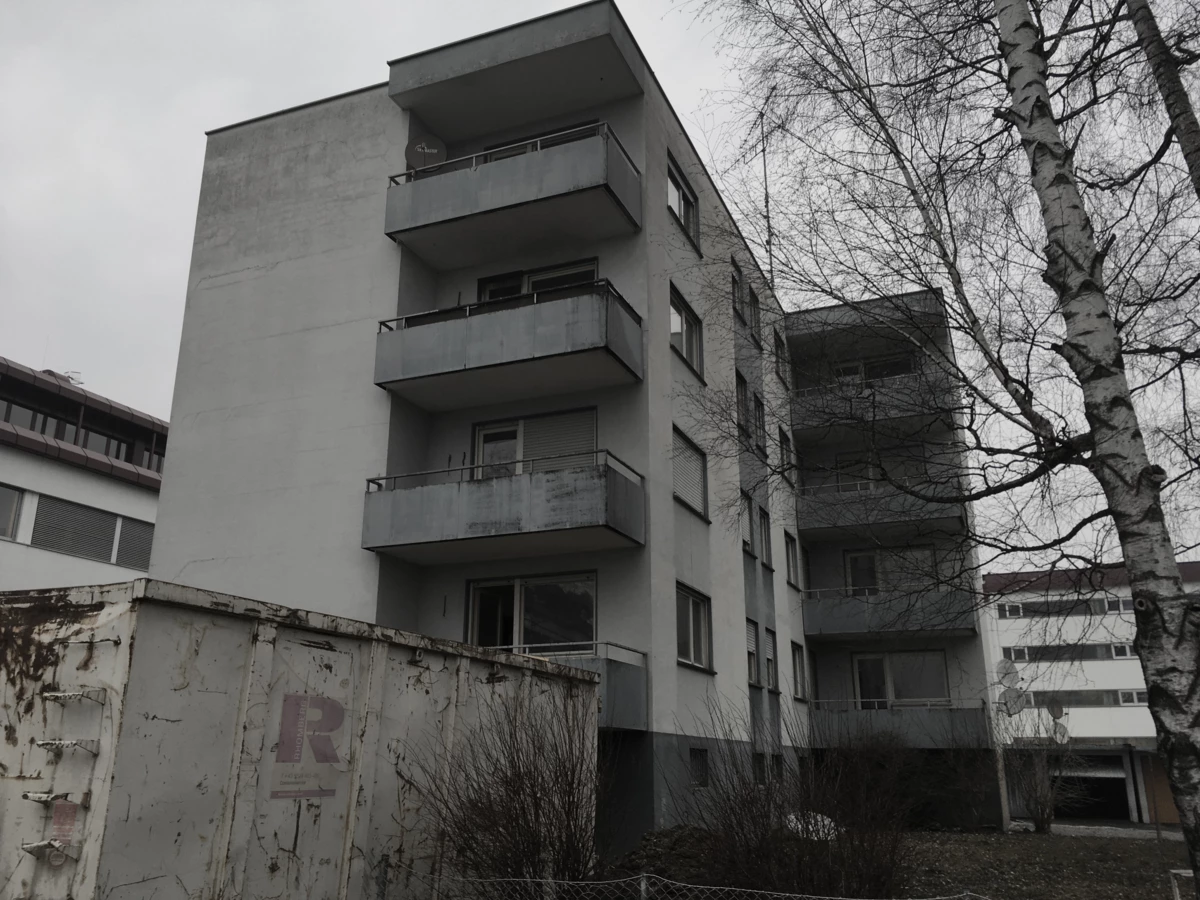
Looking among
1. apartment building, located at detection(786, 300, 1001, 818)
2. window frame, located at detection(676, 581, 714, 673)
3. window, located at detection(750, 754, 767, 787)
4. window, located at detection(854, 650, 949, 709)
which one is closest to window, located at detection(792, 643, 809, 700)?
apartment building, located at detection(786, 300, 1001, 818)

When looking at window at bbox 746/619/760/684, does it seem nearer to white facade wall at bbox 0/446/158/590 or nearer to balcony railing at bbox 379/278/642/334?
balcony railing at bbox 379/278/642/334

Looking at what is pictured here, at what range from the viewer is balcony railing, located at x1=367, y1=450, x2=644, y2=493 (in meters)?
15.8

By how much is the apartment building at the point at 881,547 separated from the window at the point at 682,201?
16.9 feet

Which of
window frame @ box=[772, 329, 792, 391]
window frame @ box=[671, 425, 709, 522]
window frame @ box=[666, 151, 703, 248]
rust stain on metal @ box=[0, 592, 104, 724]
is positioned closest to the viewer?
rust stain on metal @ box=[0, 592, 104, 724]

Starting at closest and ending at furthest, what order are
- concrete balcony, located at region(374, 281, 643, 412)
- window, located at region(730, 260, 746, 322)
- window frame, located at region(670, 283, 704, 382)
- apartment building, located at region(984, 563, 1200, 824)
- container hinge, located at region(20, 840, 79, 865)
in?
container hinge, located at region(20, 840, 79, 865) → apartment building, located at region(984, 563, 1200, 824) → window, located at region(730, 260, 746, 322) → concrete balcony, located at region(374, 281, 643, 412) → window frame, located at region(670, 283, 704, 382)

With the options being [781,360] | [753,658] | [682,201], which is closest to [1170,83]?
[781,360]

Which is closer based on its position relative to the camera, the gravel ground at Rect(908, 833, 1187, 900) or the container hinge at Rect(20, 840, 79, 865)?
the container hinge at Rect(20, 840, 79, 865)

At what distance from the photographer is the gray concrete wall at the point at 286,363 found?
16.8 meters

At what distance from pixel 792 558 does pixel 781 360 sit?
18.0 m

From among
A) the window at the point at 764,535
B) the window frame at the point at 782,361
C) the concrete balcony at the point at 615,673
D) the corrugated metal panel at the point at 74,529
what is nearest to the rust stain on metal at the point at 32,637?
the window frame at the point at 782,361

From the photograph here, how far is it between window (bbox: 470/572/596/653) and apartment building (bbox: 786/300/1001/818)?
14.4 ft

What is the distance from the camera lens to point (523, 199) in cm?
1691

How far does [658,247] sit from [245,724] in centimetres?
1369

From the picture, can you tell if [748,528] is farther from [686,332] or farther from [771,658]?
[686,332]
